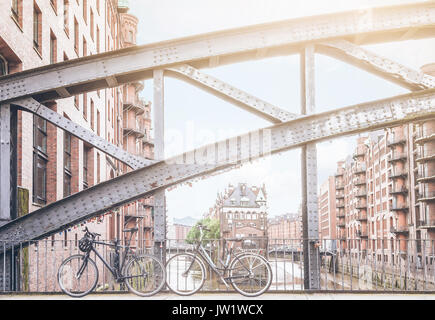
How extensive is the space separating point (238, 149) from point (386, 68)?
2862mm

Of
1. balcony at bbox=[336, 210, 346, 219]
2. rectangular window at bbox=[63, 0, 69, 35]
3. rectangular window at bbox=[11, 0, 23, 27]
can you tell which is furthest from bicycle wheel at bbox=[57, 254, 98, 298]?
balcony at bbox=[336, 210, 346, 219]

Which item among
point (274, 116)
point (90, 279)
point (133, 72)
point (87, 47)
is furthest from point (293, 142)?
point (87, 47)

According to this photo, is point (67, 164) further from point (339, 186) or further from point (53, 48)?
point (339, 186)

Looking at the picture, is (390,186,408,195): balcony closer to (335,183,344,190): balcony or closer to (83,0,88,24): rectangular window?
(83,0,88,24): rectangular window

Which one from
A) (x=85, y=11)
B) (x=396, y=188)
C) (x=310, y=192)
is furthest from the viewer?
(x=396, y=188)

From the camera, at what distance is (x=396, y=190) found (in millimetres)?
53938

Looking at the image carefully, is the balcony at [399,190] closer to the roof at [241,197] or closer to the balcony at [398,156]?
the balcony at [398,156]

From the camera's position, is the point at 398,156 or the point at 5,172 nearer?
the point at 5,172

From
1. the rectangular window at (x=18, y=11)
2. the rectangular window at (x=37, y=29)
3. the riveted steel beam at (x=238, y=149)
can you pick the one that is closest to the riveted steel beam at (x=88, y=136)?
the riveted steel beam at (x=238, y=149)

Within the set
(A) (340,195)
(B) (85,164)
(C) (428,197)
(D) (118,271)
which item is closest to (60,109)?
(B) (85,164)

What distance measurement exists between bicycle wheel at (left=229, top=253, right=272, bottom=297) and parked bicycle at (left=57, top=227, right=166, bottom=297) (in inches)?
45.8

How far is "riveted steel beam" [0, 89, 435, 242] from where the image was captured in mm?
9391

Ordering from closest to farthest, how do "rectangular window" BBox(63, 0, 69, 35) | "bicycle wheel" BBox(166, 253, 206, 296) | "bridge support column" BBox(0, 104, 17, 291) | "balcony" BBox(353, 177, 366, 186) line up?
"bicycle wheel" BBox(166, 253, 206, 296) < "bridge support column" BBox(0, 104, 17, 291) < "rectangular window" BBox(63, 0, 69, 35) < "balcony" BBox(353, 177, 366, 186)

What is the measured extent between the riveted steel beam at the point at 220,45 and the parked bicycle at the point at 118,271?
2.83 metres
